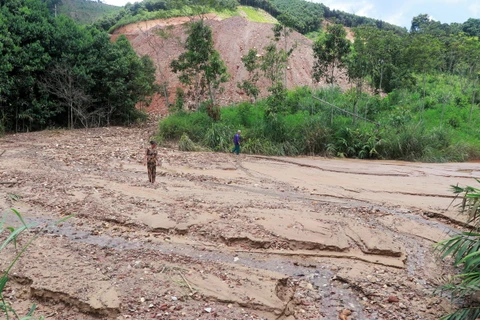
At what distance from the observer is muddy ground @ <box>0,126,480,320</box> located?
4.11 m

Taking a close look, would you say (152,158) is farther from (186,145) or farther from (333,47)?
(333,47)

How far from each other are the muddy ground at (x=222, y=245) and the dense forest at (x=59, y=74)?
680cm

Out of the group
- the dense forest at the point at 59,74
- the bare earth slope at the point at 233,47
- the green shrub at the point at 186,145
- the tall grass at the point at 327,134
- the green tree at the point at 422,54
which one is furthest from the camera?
the bare earth slope at the point at 233,47

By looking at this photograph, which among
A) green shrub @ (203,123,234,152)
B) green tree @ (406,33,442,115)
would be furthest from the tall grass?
green tree @ (406,33,442,115)

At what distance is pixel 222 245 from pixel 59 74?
13798 mm

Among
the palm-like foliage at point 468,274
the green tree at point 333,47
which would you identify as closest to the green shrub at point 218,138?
the green tree at point 333,47

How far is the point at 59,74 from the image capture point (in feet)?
53.0

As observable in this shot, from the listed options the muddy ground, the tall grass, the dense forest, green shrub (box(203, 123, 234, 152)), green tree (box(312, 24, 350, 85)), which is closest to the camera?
the muddy ground

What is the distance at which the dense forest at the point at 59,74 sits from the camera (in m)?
15.0

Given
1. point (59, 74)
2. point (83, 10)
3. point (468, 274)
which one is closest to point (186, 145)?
point (59, 74)

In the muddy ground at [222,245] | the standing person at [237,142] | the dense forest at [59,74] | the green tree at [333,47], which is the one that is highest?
the green tree at [333,47]

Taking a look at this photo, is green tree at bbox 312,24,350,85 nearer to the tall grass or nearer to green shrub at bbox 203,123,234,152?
the tall grass

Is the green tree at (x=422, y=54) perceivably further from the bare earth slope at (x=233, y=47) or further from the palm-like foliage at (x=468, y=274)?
the palm-like foliage at (x=468, y=274)

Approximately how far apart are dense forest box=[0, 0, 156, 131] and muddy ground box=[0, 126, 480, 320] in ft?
22.3
